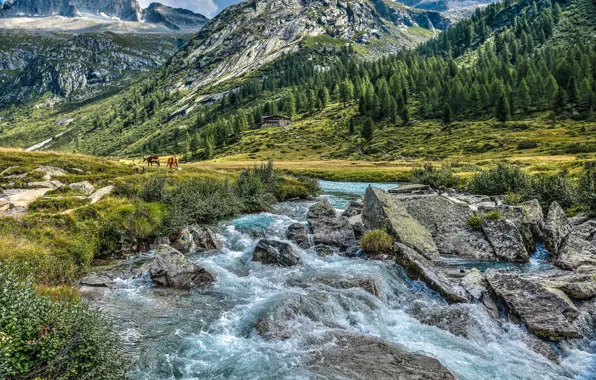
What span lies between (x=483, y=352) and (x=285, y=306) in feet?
26.9

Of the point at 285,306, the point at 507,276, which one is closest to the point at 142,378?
the point at 285,306

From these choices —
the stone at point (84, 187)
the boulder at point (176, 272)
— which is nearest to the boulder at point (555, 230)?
the boulder at point (176, 272)

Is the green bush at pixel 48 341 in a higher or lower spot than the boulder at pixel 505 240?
higher

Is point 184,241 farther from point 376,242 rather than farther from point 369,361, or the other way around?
point 369,361

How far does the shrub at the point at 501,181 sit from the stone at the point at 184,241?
33.3 m

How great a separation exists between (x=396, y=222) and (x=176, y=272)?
1564 centimetres

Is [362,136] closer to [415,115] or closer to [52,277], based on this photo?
[415,115]

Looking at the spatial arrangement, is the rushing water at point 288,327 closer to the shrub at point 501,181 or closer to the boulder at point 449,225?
the boulder at point 449,225

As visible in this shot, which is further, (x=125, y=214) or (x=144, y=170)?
(x=144, y=170)

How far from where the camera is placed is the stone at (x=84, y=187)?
28170mm

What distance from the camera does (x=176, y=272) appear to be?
1844 cm

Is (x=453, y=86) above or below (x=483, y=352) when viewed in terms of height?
above

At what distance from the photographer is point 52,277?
17.2 metres

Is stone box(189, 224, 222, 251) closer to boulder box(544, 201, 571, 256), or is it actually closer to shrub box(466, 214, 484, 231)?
shrub box(466, 214, 484, 231)
